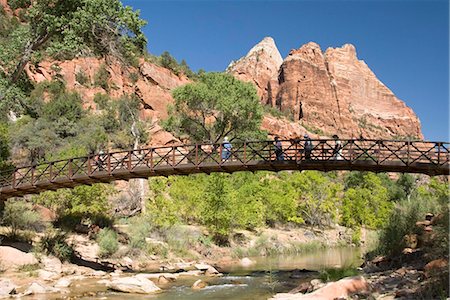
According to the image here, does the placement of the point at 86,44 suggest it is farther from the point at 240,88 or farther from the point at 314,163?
the point at 240,88

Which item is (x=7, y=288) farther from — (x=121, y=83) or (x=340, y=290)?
(x=121, y=83)

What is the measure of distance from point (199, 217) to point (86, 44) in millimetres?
17786

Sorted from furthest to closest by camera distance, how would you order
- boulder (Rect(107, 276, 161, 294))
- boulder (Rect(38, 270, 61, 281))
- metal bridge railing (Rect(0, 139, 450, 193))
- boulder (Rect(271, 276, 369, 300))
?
boulder (Rect(38, 270, 61, 281)) < metal bridge railing (Rect(0, 139, 450, 193)) < boulder (Rect(107, 276, 161, 294)) < boulder (Rect(271, 276, 369, 300))

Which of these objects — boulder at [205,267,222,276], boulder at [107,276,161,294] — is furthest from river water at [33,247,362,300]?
boulder at [205,267,222,276]

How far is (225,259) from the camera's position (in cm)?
3177

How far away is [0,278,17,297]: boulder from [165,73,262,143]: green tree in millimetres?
27978

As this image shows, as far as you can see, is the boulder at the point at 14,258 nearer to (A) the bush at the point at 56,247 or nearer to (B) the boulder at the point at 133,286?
(A) the bush at the point at 56,247

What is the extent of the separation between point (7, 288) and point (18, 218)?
985 cm

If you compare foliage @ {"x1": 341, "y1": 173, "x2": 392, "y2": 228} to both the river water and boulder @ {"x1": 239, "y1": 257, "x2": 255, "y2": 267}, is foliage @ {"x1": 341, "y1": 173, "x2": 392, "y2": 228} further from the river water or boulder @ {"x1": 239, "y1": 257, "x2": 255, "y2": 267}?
the river water

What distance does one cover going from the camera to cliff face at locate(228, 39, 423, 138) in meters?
138

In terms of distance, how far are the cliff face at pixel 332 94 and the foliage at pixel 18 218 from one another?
102842mm

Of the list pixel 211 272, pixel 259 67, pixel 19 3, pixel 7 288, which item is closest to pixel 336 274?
pixel 211 272

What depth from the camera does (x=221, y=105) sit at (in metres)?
43.5

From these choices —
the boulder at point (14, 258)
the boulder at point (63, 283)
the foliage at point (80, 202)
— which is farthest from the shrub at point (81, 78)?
the boulder at point (63, 283)
